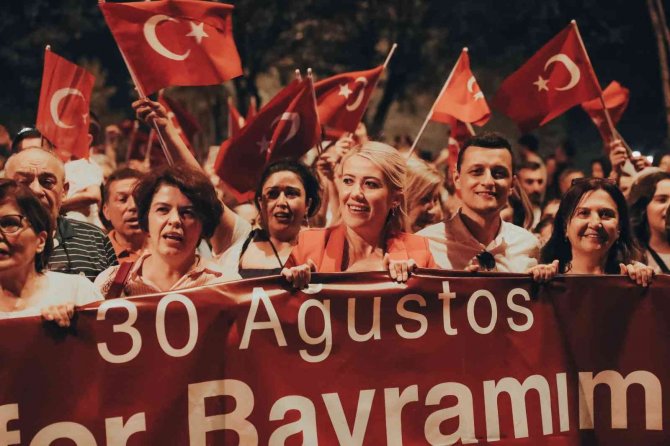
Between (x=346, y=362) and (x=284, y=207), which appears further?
(x=284, y=207)

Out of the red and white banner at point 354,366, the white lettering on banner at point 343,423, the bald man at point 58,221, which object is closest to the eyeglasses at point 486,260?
the red and white banner at point 354,366

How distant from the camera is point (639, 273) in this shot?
5.26m

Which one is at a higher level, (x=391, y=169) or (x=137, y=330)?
(x=391, y=169)

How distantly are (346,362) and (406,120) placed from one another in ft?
80.4

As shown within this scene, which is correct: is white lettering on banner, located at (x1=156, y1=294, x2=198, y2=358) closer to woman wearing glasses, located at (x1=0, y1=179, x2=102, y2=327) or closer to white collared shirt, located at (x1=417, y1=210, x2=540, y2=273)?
woman wearing glasses, located at (x1=0, y1=179, x2=102, y2=327)

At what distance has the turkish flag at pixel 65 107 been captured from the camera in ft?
24.3

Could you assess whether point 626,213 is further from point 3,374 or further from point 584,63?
point 3,374

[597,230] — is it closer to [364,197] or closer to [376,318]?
[364,197]

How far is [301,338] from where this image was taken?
16.0 ft

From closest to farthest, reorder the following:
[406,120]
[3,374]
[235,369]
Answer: [3,374] → [235,369] → [406,120]

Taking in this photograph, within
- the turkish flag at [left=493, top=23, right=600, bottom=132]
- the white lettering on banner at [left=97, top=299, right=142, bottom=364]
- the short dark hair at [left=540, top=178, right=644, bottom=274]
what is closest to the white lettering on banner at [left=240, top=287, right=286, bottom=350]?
the white lettering on banner at [left=97, top=299, right=142, bottom=364]

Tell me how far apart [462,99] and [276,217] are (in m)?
2.69

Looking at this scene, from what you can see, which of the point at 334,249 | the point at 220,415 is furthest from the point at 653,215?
the point at 220,415

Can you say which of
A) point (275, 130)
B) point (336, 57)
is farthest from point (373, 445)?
point (336, 57)
